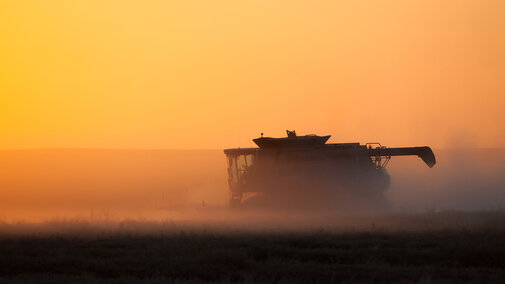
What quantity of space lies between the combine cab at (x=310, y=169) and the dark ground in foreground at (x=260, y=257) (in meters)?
12.4

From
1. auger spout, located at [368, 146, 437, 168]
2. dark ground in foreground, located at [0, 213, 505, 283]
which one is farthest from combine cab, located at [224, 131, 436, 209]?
dark ground in foreground, located at [0, 213, 505, 283]

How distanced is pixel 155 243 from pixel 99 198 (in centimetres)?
4341

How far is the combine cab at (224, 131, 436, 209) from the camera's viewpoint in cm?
3606

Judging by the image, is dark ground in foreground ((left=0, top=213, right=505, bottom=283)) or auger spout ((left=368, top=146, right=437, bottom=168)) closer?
dark ground in foreground ((left=0, top=213, right=505, bottom=283))

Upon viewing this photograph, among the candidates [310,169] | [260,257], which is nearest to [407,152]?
[310,169]

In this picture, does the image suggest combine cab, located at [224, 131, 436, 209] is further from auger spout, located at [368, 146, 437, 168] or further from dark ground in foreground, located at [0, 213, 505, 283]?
dark ground in foreground, located at [0, 213, 505, 283]

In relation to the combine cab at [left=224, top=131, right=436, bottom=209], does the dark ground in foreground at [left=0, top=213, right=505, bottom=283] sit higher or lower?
lower

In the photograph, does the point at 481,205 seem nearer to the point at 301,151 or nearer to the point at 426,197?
the point at 426,197

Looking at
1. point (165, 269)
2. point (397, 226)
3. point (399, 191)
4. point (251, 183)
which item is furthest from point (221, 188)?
point (165, 269)

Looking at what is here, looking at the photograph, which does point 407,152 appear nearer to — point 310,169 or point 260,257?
point 310,169

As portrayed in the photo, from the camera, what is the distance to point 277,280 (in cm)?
1538

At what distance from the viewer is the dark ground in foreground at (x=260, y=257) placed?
15.6 m

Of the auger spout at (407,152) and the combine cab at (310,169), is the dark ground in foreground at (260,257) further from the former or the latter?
the auger spout at (407,152)

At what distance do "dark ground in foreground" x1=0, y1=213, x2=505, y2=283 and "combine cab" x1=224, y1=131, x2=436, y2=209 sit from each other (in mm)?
12354
